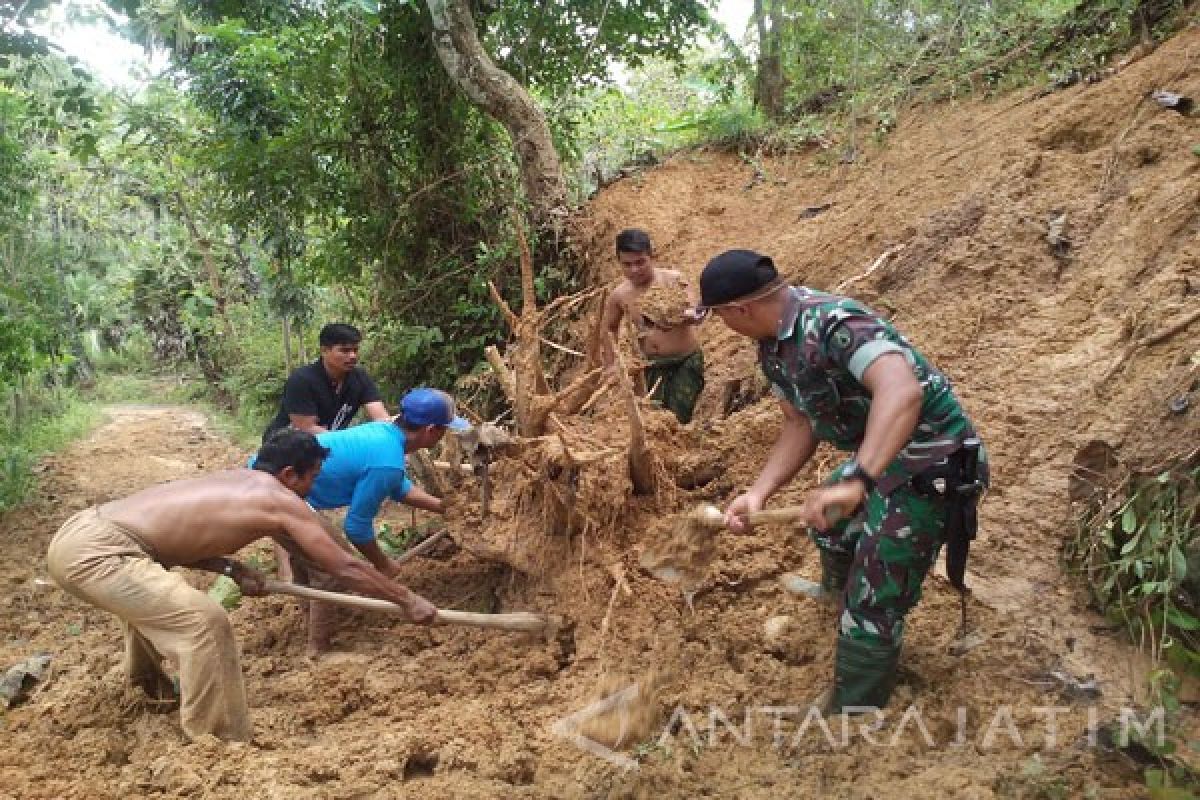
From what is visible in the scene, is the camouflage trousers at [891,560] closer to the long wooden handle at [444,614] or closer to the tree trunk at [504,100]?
the long wooden handle at [444,614]

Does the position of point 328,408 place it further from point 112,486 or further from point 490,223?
point 112,486

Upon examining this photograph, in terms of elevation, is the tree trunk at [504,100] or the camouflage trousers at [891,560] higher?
the tree trunk at [504,100]

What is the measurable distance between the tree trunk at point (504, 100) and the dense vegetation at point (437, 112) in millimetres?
25

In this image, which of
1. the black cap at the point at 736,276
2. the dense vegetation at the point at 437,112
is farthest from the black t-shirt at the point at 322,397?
the black cap at the point at 736,276

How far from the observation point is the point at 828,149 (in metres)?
7.23

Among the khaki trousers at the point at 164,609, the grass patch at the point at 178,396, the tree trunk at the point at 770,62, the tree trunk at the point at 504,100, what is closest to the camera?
the khaki trousers at the point at 164,609

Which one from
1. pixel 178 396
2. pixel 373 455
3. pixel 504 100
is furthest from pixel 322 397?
pixel 178 396

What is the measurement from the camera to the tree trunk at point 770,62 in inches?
324

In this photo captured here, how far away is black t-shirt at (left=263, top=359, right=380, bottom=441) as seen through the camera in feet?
15.1

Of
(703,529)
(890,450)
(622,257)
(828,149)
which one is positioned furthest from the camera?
(828,149)

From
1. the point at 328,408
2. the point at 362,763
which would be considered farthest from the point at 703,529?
the point at 328,408

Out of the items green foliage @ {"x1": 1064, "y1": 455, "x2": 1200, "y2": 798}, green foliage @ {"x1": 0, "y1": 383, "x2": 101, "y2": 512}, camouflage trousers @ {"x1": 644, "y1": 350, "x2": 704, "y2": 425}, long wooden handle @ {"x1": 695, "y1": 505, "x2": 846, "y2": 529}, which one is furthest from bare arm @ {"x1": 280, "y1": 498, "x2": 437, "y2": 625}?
green foliage @ {"x1": 0, "y1": 383, "x2": 101, "y2": 512}

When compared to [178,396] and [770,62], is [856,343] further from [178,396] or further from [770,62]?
[178,396]

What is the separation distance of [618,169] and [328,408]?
4.66 m
